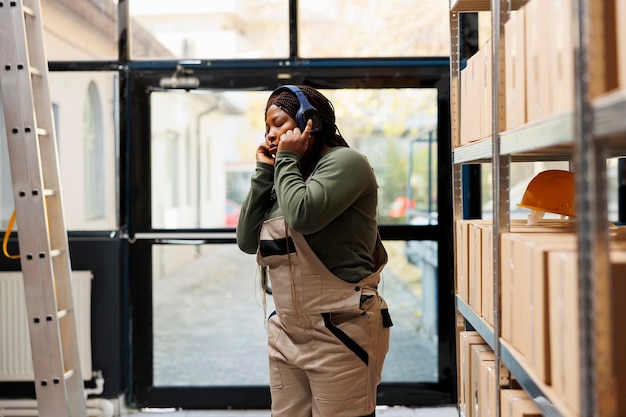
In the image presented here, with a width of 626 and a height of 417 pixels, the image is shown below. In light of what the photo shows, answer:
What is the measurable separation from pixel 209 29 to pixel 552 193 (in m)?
2.28

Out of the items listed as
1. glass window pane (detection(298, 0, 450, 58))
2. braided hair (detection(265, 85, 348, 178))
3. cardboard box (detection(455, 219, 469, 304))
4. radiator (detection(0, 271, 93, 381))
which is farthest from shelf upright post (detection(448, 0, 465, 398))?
radiator (detection(0, 271, 93, 381))

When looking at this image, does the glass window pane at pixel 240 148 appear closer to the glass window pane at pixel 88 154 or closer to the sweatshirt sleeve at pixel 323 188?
the glass window pane at pixel 88 154

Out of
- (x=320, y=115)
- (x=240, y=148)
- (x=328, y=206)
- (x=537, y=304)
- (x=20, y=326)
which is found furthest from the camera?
(x=240, y=148)

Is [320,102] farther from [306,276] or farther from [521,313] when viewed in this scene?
[521,313]

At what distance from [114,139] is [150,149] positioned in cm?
20

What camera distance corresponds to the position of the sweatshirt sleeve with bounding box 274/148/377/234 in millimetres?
2072

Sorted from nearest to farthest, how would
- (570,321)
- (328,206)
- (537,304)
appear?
(570,321)
(537,304)
(328,206)

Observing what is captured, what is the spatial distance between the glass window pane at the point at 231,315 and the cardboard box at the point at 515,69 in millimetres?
2090

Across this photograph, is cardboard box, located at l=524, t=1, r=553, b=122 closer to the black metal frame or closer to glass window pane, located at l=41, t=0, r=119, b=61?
the black metal frame

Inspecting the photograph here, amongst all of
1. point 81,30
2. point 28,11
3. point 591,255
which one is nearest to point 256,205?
point 591,255

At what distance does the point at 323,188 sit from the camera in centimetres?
Result: 209

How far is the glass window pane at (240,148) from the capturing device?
12.8 feet

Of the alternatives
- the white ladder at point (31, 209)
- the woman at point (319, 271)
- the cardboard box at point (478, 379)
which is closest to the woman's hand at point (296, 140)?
the woman at point (319, 271)

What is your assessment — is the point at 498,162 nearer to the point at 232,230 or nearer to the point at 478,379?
the point at 478,379
